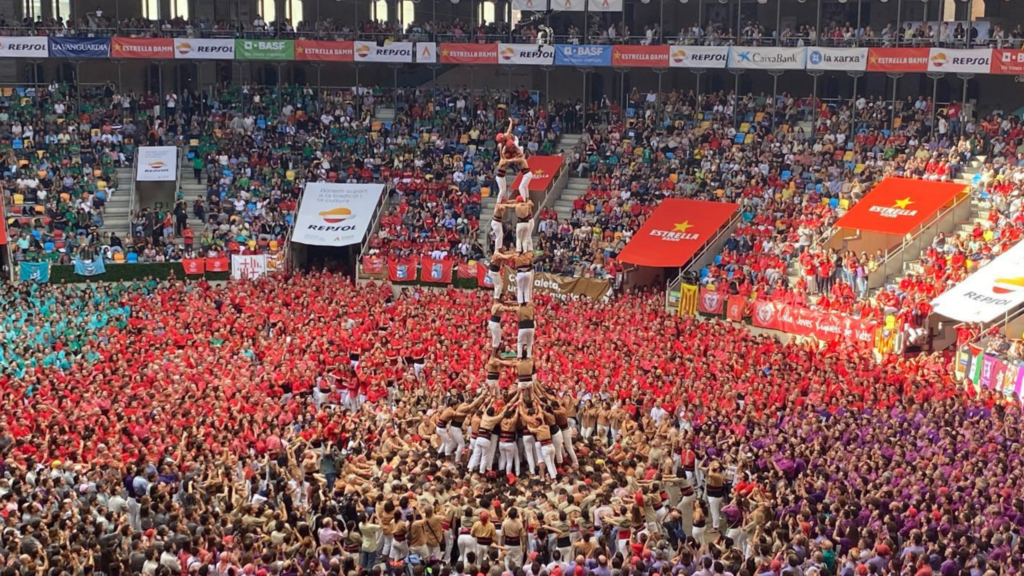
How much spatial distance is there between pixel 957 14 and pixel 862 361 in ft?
76.9

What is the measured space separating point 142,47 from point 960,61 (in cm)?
2917

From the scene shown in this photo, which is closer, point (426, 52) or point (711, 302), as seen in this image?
point (711, 302)

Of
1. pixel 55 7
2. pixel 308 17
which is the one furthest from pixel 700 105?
pixel 55 7

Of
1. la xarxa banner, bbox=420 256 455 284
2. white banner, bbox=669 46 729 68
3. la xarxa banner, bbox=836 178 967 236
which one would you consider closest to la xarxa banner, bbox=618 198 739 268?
la xarxa banner, bbox=836 178 967 236

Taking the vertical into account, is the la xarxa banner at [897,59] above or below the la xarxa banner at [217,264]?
above

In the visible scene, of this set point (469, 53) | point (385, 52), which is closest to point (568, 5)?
point (469, 53)

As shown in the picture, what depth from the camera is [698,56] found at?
→ 167 ft

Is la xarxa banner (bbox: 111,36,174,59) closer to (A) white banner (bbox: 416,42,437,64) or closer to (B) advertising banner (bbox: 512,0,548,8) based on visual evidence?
(A) white banner (bbox: 416,42,437,64)

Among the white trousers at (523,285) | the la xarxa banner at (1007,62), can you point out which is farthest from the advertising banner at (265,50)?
the white trousers at (523,285)

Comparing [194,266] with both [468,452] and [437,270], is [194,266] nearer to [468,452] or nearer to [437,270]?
[437,270]

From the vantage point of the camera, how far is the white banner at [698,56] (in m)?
50.4

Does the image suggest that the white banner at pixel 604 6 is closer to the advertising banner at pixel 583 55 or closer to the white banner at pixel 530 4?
the advertising banner at pixel 583 55

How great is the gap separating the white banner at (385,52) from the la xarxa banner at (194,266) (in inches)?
458

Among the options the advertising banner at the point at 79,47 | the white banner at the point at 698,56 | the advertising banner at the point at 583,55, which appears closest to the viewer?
the white banner at the point at 698,56
